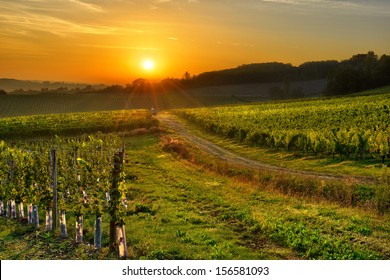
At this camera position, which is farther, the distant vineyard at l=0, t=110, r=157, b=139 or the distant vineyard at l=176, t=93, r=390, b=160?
the distant vineyard at l=0, t=110, r=157, b=139

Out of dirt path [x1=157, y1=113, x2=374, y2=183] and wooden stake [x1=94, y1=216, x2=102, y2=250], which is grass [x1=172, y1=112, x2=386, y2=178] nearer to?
dirt path [x1=157, y1=113, x2=374, y2=183]

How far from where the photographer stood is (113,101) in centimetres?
16175

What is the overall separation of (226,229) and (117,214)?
5.13m

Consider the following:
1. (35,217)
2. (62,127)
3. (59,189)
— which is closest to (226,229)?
(59,189)

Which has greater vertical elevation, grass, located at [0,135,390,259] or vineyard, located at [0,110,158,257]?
vineyard, located at [0,110,158,257]

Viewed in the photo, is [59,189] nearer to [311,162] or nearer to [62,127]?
[311,162]

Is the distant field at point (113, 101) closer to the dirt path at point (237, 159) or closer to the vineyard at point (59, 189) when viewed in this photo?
the dirt path at point (237, 159)

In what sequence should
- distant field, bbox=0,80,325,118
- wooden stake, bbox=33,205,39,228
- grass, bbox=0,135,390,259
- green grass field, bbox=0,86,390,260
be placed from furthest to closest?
distant field, bbox=0,80,325,118 < wooden stake, bbox=33,205,39,228 < green grass field, bbox=0,86,390,260 < grass, bbox=0,135,390,259

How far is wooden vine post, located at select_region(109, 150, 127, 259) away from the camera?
600 inches

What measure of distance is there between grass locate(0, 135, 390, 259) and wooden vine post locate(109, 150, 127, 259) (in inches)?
18.5

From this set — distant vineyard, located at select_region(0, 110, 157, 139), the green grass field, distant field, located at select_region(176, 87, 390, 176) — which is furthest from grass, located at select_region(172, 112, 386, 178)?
distant vineyard, located at select_region(0, 110, 157, 139)

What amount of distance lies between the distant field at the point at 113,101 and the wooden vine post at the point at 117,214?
116987mm

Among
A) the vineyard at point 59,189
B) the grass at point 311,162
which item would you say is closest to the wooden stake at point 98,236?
the vineyard at point 59,189

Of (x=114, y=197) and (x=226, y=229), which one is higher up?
(x=114, y=197)
